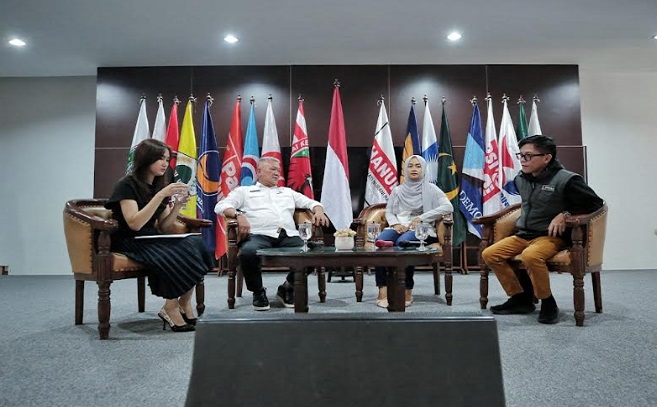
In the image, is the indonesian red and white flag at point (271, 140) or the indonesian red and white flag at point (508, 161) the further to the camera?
the indonesian red and white flag at point (271, 140)

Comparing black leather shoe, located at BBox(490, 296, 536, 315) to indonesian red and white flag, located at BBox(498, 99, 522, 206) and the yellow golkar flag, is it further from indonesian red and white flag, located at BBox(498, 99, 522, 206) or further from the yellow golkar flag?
the yellow golkar flag

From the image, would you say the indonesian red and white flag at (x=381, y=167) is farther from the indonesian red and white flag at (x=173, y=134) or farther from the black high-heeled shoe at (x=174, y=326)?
the black high-heeled shoe at (x=174, y=326)

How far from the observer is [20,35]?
521 cm

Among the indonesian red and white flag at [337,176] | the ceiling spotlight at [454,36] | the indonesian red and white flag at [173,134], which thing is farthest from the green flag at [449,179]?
the indonesian red and white flag at [173,134]

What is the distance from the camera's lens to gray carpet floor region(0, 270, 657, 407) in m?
1.48

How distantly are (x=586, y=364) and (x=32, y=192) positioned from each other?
690cm

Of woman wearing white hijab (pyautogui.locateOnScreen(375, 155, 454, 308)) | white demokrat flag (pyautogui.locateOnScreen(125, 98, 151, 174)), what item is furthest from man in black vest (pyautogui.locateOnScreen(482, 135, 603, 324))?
white demokrat flag (pyautogui.locateOnScreen(125, 98, 151, 174))

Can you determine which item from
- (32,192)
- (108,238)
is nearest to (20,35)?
(32,192)

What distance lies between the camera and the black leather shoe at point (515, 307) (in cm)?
287

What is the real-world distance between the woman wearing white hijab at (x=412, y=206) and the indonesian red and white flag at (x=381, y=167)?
1.72 meters

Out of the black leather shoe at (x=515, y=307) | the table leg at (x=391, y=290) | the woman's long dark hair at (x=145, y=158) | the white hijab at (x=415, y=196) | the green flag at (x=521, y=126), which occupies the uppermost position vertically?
the green flag at (x=521, y=126)

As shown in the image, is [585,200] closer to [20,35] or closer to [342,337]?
[342,337]

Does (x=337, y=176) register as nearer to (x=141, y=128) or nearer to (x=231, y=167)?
(x=231, y=167)

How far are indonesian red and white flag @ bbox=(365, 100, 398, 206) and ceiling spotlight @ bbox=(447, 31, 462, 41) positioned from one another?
1099mm
